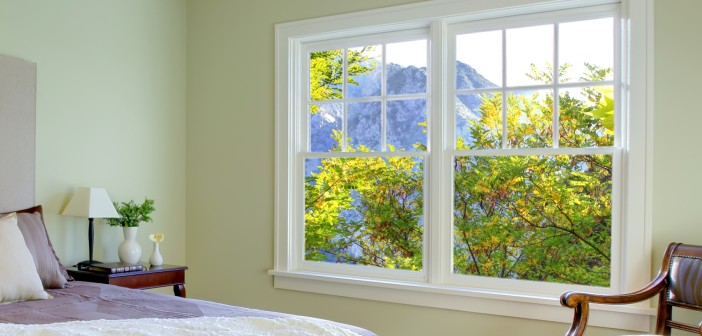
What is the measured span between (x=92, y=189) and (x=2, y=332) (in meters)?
1.73

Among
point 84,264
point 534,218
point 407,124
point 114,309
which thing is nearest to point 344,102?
point 407,124

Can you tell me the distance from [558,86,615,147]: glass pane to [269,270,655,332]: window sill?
871mm

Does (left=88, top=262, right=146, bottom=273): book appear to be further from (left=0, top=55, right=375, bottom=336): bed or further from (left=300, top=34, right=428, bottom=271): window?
(left=300, top=34, right=428, bottom=271): window

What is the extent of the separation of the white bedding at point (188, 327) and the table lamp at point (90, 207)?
148 cm

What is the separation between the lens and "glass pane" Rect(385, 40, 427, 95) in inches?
143

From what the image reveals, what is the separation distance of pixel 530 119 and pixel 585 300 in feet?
3.62

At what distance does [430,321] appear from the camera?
3428 mm

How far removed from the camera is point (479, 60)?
344 cm

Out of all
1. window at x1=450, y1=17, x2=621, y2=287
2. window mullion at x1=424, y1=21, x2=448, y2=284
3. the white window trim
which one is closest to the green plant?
the white window trim

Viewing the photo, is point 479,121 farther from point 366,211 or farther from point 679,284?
point 679,284

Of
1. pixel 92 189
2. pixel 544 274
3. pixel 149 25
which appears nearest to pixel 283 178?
pixel 92 189

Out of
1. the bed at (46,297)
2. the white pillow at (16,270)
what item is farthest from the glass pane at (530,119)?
the white pillow at (16,270)

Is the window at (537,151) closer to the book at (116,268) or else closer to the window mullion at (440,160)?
the window mullion at (440,160)

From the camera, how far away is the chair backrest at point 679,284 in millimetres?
2555
